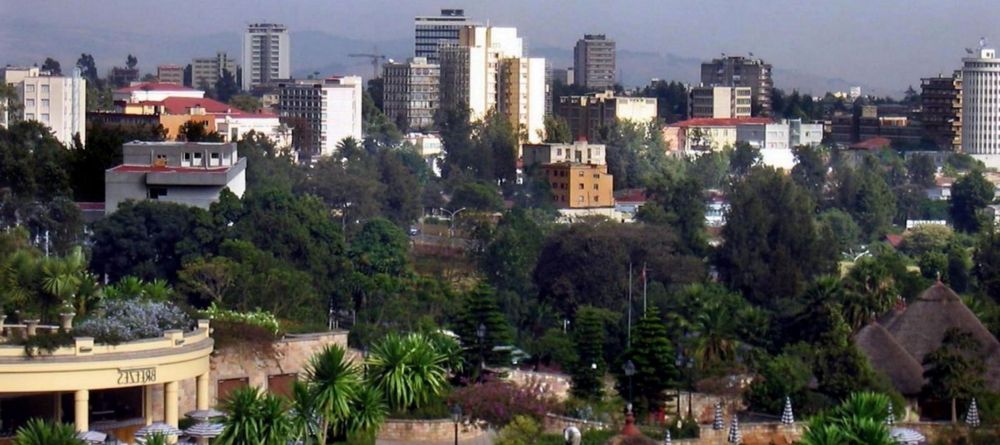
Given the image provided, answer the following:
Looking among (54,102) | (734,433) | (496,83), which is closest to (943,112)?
(496,83)

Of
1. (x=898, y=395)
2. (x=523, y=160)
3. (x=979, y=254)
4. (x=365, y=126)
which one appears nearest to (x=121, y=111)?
(x=523, y=160)

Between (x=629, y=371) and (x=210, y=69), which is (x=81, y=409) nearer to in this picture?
(x=629, y=371)

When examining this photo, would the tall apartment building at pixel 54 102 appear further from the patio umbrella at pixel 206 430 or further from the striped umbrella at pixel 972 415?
the patio umbrella at pixel 206 430

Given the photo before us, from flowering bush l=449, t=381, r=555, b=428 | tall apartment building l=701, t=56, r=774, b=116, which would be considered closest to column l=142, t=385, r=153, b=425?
flowering bush l=449, t=381, r=555, b=428

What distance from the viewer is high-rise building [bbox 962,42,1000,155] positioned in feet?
413

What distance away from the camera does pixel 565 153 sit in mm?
97438

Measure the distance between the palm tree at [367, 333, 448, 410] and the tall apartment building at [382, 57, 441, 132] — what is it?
296 ft

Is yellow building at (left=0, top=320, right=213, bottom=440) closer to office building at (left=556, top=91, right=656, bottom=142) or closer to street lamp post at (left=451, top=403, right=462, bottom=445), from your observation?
street lamp post at (left=451, top=403, right=462, bottom=445)

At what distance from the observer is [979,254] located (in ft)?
184

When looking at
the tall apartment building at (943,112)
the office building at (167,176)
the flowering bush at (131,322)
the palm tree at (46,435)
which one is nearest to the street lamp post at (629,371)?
the flowering bush at (131,322)

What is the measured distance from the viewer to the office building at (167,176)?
54.8 m

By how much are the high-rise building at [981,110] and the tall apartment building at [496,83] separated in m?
21.5

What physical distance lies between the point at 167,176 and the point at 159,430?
24881 millimetres

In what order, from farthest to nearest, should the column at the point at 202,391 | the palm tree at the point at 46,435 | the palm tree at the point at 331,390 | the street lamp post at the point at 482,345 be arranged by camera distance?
1. the street lamp post at the point at 482,345
2. the column at the point at 202,391
3. the palm tree at the point at 331,390
4. the palm tree at the point at 46,435
